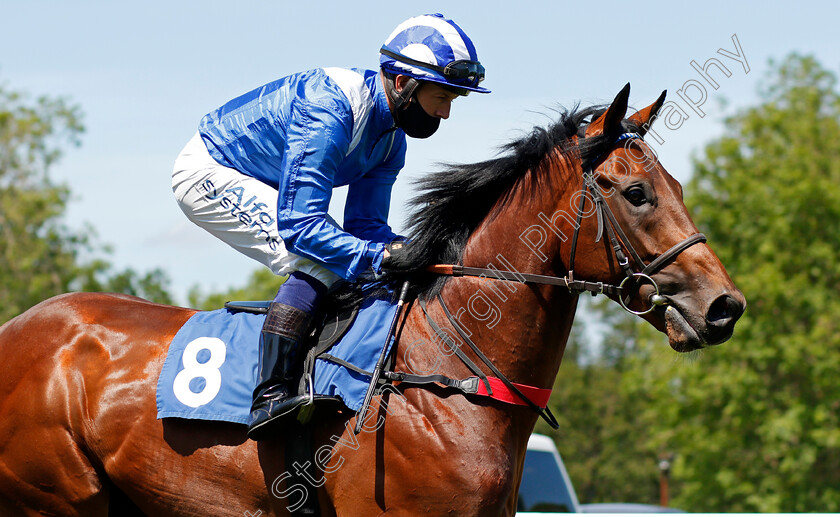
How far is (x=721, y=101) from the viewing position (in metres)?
31.2

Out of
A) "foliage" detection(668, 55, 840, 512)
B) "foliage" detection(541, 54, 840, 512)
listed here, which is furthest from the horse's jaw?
"foliage" detection(668, 55, 840, 512)

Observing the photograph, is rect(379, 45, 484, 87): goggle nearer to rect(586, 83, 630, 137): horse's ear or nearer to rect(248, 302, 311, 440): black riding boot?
rect(586, 83, 630, 137): horse's ear

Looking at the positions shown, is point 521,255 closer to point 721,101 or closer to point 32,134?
point 721,101

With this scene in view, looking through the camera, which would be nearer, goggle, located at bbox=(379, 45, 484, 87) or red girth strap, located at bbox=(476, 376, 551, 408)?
red girth strap, located at bbox=(476, 376, 551, 408)

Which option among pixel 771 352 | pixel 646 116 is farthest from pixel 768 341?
pixel 646 116

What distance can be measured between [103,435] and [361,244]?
1540 mm

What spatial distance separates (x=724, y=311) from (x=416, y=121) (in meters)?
1.62

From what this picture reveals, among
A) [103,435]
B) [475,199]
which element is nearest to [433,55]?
[475,199]

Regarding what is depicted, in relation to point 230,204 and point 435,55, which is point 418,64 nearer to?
point 435,55

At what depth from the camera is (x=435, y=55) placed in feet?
12.7

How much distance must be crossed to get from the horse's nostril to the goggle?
1.46m

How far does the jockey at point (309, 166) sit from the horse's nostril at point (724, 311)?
4.51 ft

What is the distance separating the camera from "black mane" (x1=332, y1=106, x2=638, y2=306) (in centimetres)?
387

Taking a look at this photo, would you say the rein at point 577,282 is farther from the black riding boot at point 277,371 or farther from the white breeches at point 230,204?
the white breeches at point 230,204
